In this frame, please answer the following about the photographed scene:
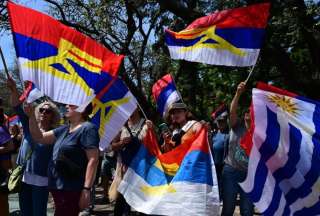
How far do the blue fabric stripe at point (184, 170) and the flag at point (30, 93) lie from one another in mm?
1369

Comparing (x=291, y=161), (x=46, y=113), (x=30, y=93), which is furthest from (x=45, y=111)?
(x=291, y=161)

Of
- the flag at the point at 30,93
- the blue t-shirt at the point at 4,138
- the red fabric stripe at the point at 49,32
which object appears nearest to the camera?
the flag at the point at 30,93

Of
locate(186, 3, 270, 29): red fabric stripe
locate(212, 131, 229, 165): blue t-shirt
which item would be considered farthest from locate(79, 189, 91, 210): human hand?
locate(212, 131, 229, 165): blue t-shirt

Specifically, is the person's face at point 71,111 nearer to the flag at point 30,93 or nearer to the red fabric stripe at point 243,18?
the flag at point 30,93

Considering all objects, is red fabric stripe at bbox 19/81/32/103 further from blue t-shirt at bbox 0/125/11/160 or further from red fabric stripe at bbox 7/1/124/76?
blue t-shirt at bbox 0/125/11/160

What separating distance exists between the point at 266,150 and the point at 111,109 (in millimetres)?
1722

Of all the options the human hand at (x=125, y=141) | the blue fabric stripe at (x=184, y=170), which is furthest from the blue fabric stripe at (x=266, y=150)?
the human hand at (x=125, y=141)

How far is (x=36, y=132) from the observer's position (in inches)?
202

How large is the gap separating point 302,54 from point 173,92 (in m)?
11.2

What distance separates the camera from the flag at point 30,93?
526cm

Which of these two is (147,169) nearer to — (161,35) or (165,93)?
(165,93)

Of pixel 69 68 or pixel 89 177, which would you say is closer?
pixel 89 177

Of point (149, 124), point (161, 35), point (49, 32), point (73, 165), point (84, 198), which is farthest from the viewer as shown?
point (161, 35)

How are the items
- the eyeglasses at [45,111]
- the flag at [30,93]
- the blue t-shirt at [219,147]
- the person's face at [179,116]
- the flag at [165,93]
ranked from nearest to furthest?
the flag at [30,93] → the eyeglasses at [45,111] → the person's face at [179,116] → the flag at [165,93] → the blue t-shirt at [219,147]
